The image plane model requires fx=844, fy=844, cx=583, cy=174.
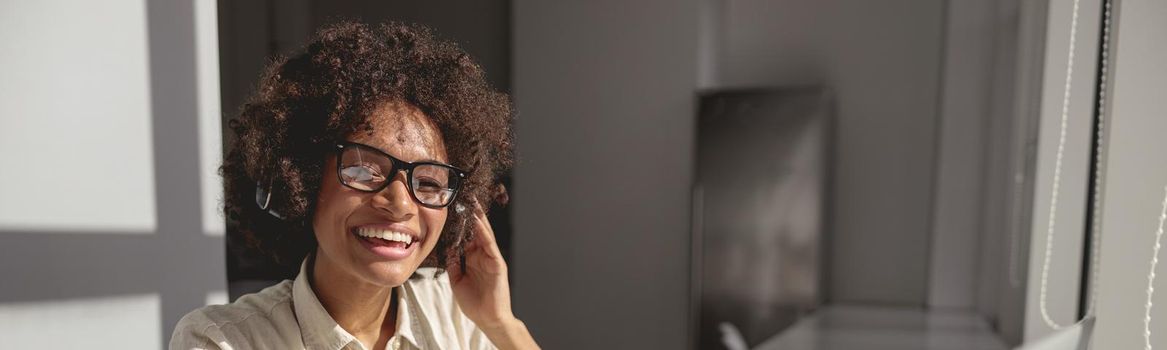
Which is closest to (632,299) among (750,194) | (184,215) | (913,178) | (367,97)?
(750,194)

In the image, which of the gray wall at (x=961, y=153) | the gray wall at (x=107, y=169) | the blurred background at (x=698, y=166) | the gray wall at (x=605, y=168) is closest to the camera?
the gray wall at (x=107, y=169)

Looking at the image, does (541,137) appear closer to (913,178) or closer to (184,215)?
(913,178)

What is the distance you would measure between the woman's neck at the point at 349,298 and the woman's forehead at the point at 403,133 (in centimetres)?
17

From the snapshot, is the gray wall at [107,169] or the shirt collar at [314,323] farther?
the gray wall at [107,169]

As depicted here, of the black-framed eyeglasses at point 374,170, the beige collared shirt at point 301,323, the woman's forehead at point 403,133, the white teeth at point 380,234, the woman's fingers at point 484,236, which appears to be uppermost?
the woman's forehead at point 403,133

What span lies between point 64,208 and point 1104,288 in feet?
4.40

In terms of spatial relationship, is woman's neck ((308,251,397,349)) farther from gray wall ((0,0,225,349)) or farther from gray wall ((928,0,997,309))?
gray wall ((928,0,997,309))

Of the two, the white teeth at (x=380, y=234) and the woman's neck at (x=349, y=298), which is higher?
the white teeth at (x=380, y=234)

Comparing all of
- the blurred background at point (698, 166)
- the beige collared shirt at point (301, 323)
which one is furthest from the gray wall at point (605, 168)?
the beige collared shirt at point (301, 323)

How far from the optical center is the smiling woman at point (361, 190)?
3.04 ft

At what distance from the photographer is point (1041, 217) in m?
2.69

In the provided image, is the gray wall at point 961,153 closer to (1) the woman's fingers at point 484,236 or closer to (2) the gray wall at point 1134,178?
(2) the gray wall at point 1134,178

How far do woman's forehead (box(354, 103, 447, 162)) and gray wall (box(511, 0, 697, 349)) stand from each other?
9.09 feet

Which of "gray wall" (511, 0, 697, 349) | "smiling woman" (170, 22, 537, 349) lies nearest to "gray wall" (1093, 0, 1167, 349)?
"smiling woman" (170, 22, 537, 349)
